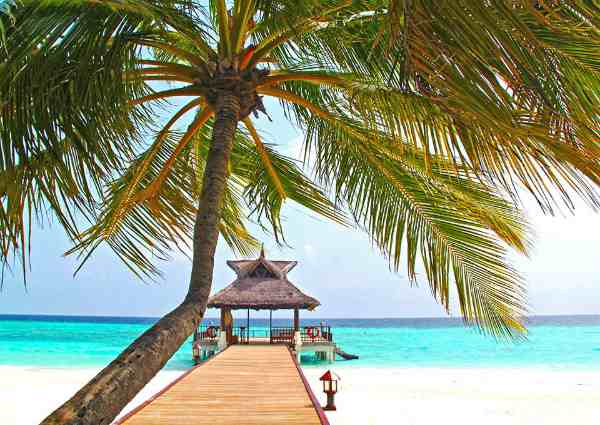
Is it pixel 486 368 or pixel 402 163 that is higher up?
pixel 402 163

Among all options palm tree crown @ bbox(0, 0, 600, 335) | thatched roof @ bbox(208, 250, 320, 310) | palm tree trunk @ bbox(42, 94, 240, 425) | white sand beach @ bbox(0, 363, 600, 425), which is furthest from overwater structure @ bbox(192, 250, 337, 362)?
palm tree trunk @ bbox(42, 94, 240, 425)

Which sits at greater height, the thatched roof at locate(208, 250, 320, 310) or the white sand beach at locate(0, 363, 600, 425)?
the thatched roof at locate(208, 250, 320, 310)

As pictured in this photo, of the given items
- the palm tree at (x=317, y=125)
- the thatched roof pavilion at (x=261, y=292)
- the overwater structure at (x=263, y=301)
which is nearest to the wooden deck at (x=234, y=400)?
the palm tree at (x=317, y=125)

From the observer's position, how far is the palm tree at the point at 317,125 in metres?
1.61

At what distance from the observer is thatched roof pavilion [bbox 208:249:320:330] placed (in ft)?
55.4

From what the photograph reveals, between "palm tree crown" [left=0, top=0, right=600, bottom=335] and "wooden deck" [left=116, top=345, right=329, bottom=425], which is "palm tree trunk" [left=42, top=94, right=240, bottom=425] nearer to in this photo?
"palm tree crown" [left=0, top=0, right=600, bottom=335]

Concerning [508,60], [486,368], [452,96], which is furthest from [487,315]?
[486,368]

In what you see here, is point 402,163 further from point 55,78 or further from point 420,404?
point 420,404

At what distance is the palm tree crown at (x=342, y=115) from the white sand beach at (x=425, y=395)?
8680 millimetres

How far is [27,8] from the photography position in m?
2.10

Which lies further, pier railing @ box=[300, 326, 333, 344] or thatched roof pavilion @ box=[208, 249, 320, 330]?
pier railing @ box=[300, 326, 333, 344]

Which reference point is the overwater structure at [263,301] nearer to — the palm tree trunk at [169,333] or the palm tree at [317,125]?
the palm tree at [317,125]

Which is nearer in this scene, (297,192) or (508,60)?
(508,60)

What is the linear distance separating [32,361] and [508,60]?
3413cm
